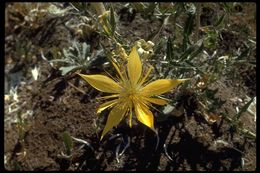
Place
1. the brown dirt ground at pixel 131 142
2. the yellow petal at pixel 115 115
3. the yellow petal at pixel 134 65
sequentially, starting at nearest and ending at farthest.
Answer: the yellow petal at pixel 134 65 < the yellow petal at pixel 115 115 < the brown dirt ground at pixel 131 142

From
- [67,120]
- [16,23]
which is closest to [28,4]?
[16,23]

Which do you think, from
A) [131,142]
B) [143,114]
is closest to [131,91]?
[143,114]

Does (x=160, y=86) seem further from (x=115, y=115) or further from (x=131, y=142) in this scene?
(x=131, y=142)

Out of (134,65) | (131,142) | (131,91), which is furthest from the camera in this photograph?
(131,142)

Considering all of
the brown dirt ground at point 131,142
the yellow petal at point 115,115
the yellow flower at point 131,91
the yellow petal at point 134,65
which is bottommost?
the brown dirt ground at point 131,142

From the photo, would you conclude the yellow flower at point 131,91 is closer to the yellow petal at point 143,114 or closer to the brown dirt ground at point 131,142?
the yellow petal at point 143,114

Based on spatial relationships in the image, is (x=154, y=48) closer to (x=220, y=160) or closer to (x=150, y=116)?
(x=150, y=116)

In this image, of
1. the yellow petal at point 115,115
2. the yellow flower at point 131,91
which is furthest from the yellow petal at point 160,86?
the yellow petal at point 115,115

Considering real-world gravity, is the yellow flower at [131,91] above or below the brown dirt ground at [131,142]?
above
